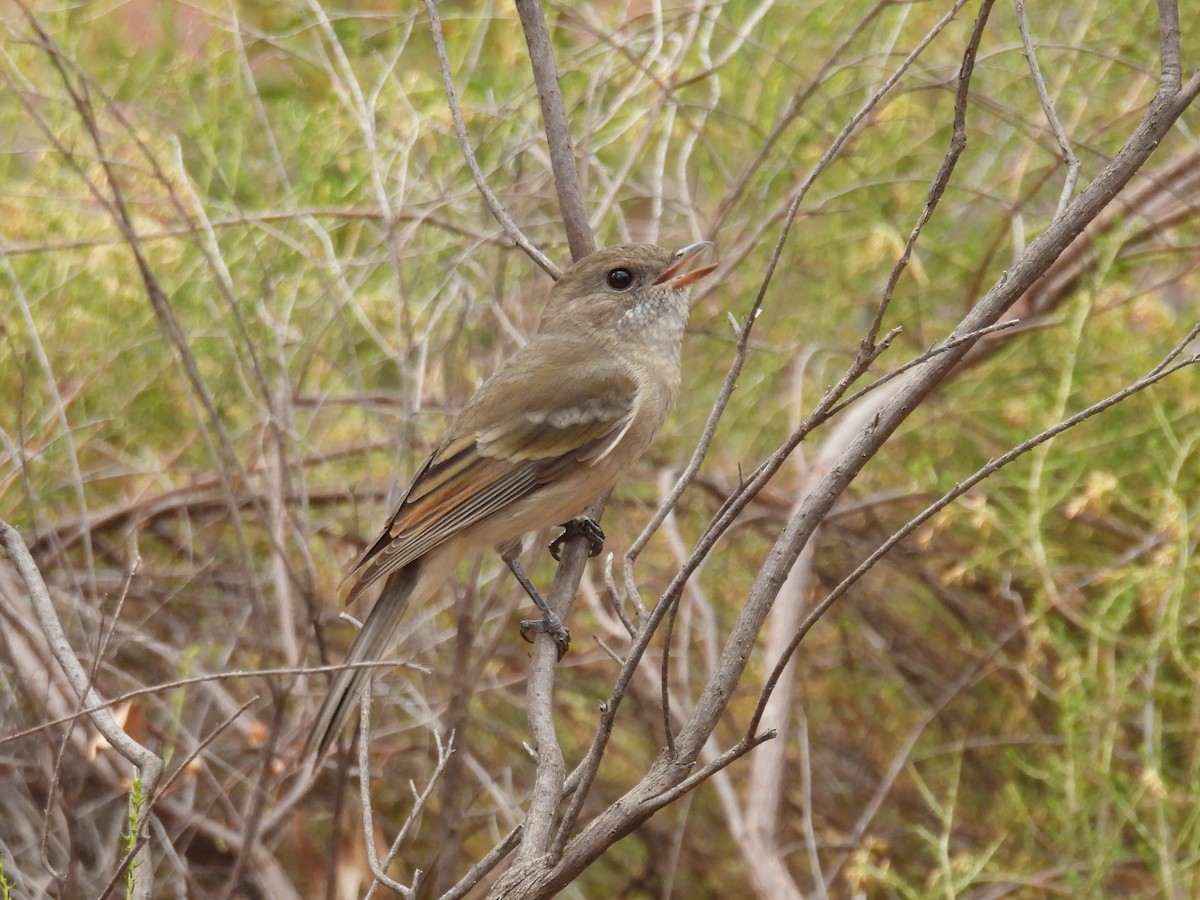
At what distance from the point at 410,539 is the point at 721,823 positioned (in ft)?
5.37

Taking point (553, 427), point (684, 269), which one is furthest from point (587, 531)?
point (684, 269)

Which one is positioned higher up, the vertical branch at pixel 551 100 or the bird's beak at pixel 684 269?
the vertical branch at pixel 551 100

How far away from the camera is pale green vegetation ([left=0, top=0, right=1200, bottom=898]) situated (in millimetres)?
4055

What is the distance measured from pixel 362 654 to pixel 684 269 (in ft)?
4.89

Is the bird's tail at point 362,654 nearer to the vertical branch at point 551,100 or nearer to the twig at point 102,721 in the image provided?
the twig at point 102,721

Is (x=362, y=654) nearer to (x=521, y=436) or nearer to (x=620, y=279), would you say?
(x=521, y=436)

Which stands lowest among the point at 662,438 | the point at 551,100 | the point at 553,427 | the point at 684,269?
the point at 662,438

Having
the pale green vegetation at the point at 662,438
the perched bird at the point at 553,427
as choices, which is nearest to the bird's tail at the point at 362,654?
the perched bird at the point at 553,427

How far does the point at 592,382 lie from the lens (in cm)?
407

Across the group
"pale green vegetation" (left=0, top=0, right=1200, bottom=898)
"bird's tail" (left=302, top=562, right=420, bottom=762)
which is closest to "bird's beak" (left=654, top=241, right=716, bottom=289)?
"pale green vegetation" (left=0, top=0, right=1200, bottom=898)

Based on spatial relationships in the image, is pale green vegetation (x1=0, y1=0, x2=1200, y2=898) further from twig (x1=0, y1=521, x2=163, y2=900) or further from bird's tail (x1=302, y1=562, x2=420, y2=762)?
twig (x1=0, y1=521, x2=163, y2=900)

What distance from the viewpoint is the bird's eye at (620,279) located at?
4083 millimetres

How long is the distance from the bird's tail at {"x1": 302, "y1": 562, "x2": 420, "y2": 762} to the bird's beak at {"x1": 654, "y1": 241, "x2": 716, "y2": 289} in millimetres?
1057

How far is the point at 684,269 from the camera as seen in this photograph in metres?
4.20
